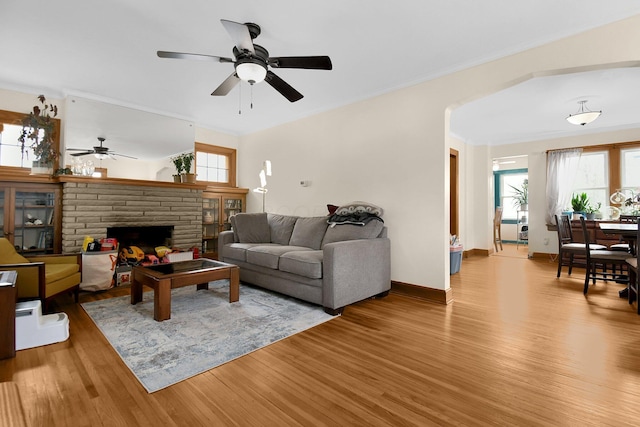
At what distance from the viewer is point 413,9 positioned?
7.64 feet

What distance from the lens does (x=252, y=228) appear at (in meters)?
4.57

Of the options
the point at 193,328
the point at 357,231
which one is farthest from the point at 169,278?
the point at 357,231

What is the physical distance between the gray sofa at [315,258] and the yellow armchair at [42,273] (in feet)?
5.78

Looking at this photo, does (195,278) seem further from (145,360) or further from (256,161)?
(256,161)

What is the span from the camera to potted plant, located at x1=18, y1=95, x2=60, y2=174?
384cm

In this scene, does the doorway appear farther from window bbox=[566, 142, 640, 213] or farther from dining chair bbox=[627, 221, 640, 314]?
dining chair bbox=[627, 221, 640, 314]

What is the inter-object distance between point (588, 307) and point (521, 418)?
99.8 inches

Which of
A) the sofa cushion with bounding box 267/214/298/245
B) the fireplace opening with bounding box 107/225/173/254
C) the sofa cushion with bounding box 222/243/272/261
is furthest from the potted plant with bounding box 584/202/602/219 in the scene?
the fireplace opening with bounding box 107/225/173/254

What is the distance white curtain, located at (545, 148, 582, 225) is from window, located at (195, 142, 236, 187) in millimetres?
6643

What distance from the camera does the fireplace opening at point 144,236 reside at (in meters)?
4.49

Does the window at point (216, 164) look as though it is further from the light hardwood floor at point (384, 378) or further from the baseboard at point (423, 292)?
the baseboard at point (423, 292)

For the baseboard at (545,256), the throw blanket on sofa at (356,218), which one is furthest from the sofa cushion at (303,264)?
the baseboard at (545,256)

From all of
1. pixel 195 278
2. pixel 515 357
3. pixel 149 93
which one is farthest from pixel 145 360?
pixel 149 93

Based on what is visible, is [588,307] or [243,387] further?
[588,307]
